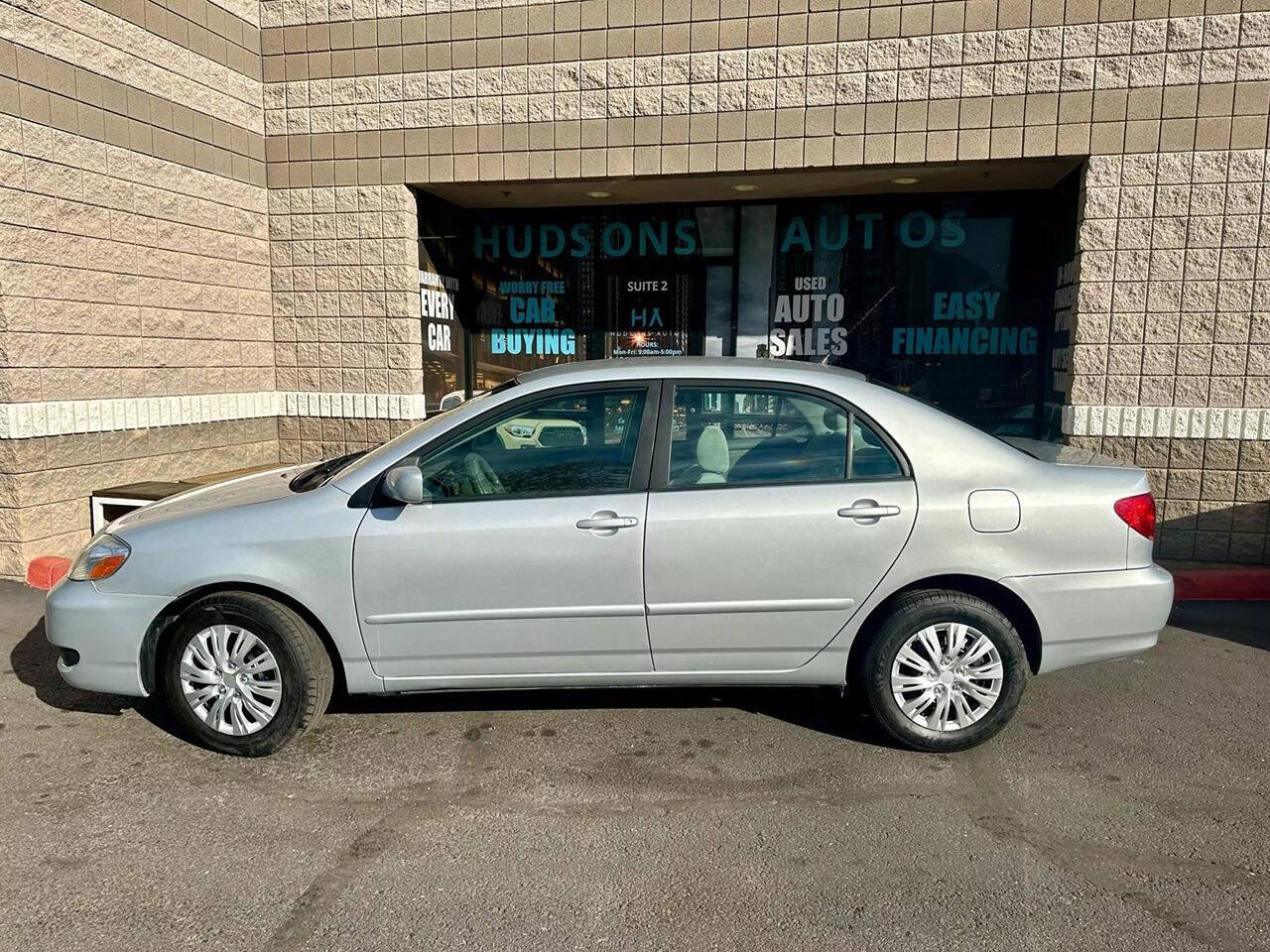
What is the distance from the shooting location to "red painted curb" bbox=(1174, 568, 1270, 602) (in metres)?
6.70

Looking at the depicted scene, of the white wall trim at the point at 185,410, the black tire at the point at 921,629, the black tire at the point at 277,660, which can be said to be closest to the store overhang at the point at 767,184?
the white wall trim at the point at 185,410

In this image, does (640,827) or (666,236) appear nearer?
(640,827)

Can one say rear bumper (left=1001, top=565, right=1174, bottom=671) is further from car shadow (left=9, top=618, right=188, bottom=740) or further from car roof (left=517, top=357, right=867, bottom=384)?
car shadow (left=9, top=618, right=188, bottom=740)

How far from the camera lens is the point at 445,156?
8195 millimetres

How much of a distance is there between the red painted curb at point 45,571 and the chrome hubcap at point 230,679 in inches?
131

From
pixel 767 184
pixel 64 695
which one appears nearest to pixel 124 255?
pixel 64 695

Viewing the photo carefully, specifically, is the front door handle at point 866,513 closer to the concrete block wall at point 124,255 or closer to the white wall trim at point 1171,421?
the white wall trim at point 1171,421

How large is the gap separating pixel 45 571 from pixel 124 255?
248 centimetres

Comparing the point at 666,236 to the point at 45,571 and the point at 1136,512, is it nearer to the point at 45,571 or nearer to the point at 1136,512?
the point at 45,571

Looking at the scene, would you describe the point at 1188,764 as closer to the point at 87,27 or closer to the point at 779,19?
the point at 779,19

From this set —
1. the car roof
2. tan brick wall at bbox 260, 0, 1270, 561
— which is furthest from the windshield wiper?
tan brick wall at bbox 260, 0, 1270, 561

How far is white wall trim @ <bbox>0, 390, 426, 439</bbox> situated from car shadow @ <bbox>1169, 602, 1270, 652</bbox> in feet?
20.7

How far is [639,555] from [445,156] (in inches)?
219

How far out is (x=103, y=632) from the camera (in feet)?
13.2
